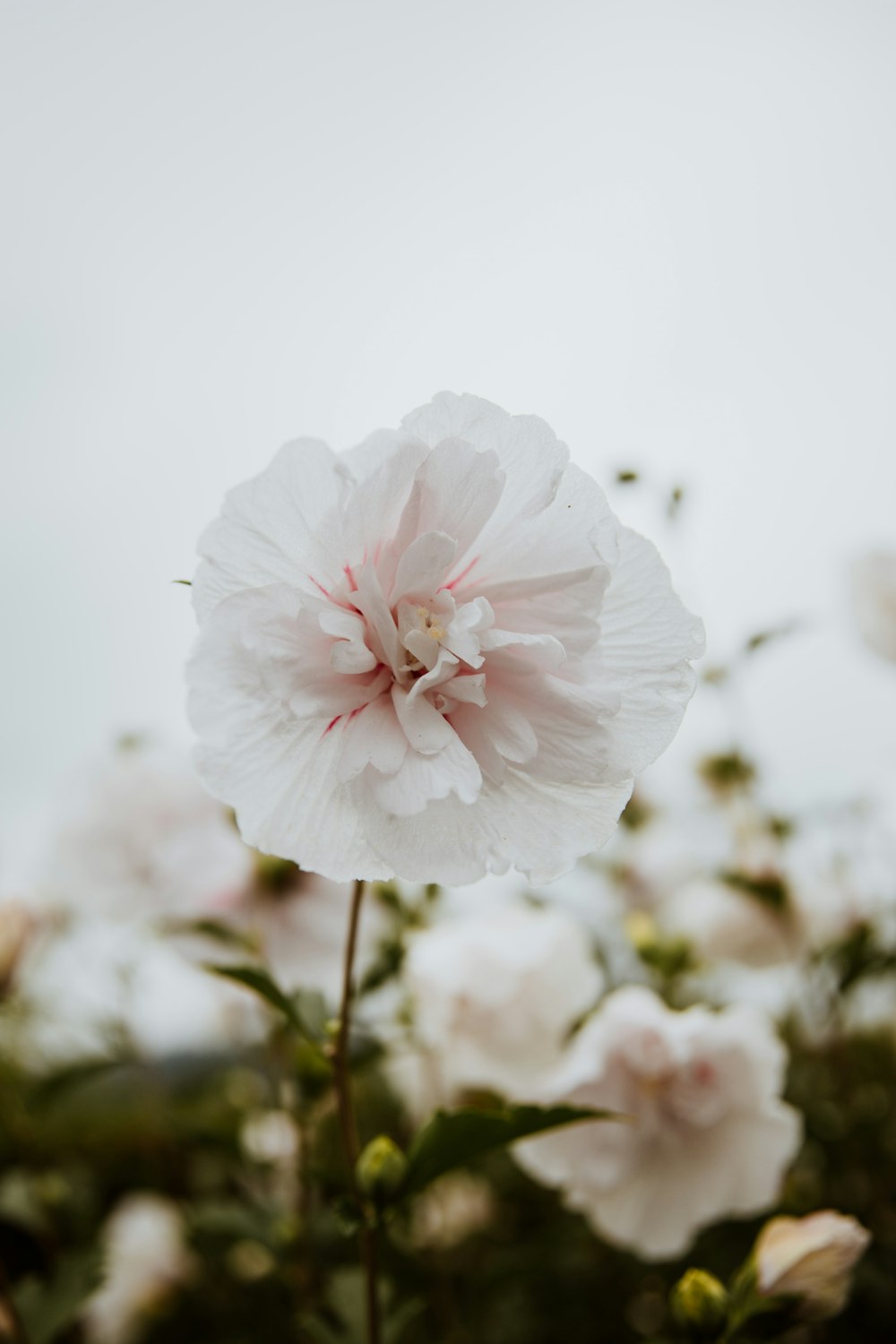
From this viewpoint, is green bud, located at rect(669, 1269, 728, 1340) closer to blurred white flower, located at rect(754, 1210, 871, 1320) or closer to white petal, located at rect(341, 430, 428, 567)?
blurred white flower, located at rect(754, 1210, 871, 1320)

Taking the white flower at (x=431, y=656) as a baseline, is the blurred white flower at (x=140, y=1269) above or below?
below

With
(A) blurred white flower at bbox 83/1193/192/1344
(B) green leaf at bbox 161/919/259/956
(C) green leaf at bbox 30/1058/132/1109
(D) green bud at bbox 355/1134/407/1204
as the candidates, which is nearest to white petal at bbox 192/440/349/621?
(D) green bud at bbox 355/1134/407/1204

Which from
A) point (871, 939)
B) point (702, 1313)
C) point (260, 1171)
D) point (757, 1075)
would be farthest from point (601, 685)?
point (260, 1171)

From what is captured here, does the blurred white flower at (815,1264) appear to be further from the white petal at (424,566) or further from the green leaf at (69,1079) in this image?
the green leaf at (69,1079)

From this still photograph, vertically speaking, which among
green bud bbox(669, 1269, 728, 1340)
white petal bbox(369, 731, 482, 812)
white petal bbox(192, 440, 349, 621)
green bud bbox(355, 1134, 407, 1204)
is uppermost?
white petal bbox(192, 440, 349, 621)

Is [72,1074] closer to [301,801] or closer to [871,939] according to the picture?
[301,801]

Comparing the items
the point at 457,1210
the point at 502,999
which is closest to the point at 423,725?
the point at 502,999

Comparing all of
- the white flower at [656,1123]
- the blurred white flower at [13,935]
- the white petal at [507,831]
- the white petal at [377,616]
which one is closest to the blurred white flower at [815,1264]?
the white flower at [656,1123]
